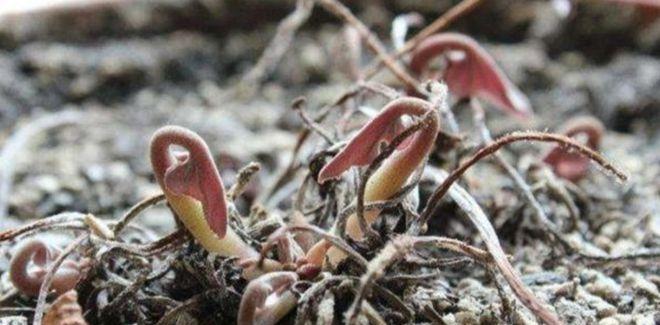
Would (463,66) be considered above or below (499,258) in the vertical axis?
above

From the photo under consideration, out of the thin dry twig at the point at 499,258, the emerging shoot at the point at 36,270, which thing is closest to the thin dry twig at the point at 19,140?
the emerging shoot at the point at 36,270

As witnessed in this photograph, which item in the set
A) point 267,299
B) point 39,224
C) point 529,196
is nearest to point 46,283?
point 39,224

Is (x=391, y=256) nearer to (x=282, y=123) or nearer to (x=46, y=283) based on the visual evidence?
(x=46, y=283)

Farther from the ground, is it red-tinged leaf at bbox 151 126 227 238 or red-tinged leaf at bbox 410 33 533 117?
red-tinged leaf at bbox 410 33 533 117

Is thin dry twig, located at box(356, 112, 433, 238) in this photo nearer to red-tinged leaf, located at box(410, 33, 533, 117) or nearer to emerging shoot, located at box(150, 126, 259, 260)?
emerging shoot, located at box(150, 126, 259, 260)

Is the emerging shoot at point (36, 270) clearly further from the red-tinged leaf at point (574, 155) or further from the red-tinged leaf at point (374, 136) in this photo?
the red-tinged leaf at point (574, 155)

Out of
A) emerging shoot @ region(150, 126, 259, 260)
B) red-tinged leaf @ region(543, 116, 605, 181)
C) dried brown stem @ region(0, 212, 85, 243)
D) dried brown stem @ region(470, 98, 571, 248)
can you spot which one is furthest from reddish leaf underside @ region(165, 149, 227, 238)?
red-tinged leaf @ region(543, 116, 605, 181)

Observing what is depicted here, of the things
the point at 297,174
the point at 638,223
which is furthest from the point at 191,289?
the point at 638,223
